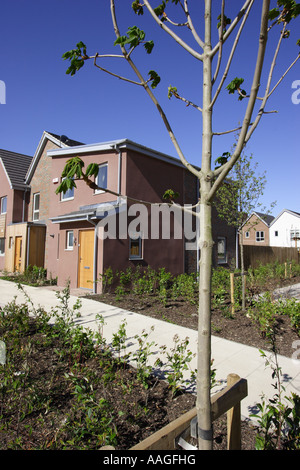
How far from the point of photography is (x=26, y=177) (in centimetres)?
1936

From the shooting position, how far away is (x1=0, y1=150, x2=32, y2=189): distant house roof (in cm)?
1920

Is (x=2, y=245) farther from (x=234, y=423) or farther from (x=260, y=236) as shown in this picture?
(x=260, y=236)

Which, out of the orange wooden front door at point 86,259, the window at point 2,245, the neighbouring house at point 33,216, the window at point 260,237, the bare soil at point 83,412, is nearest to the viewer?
the bare soil at point 83,412

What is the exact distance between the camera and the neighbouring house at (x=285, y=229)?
39.5 meters

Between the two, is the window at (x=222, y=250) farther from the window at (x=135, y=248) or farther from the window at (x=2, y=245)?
the window at (x=2, y=245)

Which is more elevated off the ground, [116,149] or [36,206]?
[116,149]

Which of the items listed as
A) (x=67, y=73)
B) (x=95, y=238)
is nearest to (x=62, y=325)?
(x=67, y=73)

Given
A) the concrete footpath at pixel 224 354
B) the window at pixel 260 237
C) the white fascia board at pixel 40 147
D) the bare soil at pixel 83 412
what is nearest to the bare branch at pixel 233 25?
the bare soil at pixel 83 412

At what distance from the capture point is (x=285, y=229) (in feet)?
134

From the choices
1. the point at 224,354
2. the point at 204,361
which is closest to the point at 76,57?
the point at 204,361

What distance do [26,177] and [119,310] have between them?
15.0 metres

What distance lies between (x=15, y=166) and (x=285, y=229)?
36.2m

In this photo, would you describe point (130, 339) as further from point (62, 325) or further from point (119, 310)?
point (119, 310)

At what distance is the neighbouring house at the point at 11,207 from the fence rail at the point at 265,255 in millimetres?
14292
